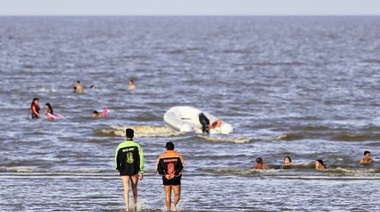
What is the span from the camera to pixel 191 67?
76.4 meters

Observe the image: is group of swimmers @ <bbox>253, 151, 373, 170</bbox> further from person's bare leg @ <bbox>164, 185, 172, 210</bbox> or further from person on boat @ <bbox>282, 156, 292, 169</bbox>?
person's bare leg @ <bbox>164, 185, 172, 210</bbox>

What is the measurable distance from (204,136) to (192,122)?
8.06ft

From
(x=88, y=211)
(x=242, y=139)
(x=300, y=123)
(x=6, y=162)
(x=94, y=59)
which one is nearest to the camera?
(x=88, y=211)

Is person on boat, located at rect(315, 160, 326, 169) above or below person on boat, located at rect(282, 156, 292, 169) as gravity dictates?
below

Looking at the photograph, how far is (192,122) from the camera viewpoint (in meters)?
38.4

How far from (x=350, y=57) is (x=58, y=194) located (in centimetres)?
6985

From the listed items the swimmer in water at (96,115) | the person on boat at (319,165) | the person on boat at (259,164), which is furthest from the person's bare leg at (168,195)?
the swimmer in water at (96,115)

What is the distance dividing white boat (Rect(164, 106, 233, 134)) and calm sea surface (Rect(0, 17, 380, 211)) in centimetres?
55

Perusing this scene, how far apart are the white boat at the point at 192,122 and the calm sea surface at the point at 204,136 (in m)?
0.55

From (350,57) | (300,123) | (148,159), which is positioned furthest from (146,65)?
(148,159)

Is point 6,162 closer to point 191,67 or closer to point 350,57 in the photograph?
point 191,67

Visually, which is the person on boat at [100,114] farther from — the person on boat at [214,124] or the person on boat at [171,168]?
the person on boat at [171,168]

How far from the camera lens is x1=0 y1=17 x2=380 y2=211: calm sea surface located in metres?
21.7

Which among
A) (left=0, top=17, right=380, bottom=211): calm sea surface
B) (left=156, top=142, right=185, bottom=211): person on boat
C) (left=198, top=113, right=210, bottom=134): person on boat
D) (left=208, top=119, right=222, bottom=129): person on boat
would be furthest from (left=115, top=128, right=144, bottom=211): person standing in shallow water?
(left=208, top=119, right=222, bottom=129): person on boat
